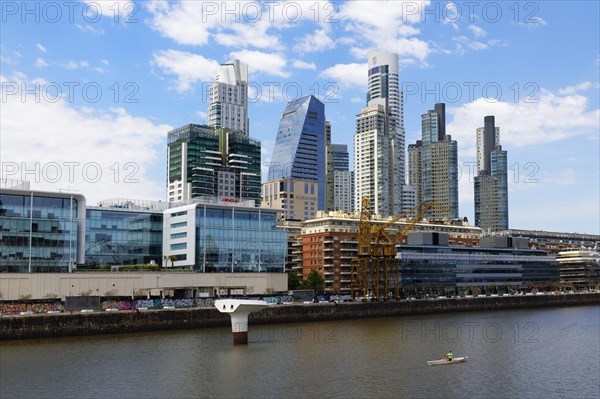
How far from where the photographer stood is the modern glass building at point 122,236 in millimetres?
133875

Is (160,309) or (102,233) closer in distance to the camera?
(160,309)

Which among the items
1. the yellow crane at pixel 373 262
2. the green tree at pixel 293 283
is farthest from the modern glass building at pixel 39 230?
the yellow crane at pixel 373 262

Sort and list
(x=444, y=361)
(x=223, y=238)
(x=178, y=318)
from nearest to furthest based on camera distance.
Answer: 1. (x=444, y=361)
2. (x=178, y=318)
3. (x=223, y=238)

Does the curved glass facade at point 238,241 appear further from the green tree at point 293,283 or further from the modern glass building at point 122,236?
the green tree at point 293,283

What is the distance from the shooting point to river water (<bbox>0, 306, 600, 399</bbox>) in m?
58.8

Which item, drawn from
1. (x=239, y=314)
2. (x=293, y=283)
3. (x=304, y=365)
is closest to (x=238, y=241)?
(x=293, y=283)

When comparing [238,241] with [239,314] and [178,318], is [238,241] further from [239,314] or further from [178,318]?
[239,314]

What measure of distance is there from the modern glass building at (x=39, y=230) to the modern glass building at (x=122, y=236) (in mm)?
8183

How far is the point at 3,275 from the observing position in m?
111

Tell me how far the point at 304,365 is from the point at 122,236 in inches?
2987

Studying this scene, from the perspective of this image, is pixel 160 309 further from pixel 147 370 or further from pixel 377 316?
pixel 377 316

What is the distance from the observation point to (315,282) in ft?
572

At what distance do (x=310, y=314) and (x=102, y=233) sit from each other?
41.7 meters

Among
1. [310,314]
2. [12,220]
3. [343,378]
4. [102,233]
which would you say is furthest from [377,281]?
[343,378]
